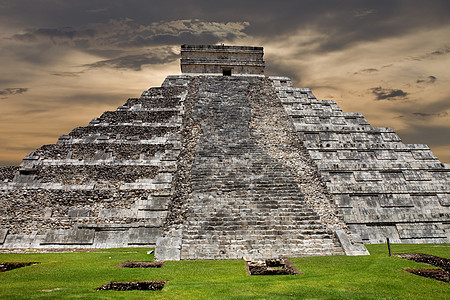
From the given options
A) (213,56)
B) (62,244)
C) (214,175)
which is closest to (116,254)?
(62,244)

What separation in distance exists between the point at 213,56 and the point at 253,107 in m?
8.74

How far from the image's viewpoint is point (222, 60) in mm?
26922

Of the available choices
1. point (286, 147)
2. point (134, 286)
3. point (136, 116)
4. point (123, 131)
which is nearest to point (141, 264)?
point (134, 286)

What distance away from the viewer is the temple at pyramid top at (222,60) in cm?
2669

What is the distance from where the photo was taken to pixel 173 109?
20047 mm

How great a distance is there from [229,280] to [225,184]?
613 centimetres

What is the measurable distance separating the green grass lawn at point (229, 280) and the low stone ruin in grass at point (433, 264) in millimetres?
359

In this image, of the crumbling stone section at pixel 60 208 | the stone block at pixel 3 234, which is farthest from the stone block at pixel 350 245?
the stone block at pixel 3 234

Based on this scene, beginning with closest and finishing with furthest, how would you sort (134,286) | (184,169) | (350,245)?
1. (134,286)
2. (350,245)
3. (184,169)

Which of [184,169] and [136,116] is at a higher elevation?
[136,116]

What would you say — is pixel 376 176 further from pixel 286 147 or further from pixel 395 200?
pixel 286 147

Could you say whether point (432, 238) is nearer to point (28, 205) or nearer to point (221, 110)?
point (221, 110)

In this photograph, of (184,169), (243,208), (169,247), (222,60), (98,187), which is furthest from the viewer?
(222,60)

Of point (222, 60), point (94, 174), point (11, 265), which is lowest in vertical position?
point (11, 265)
